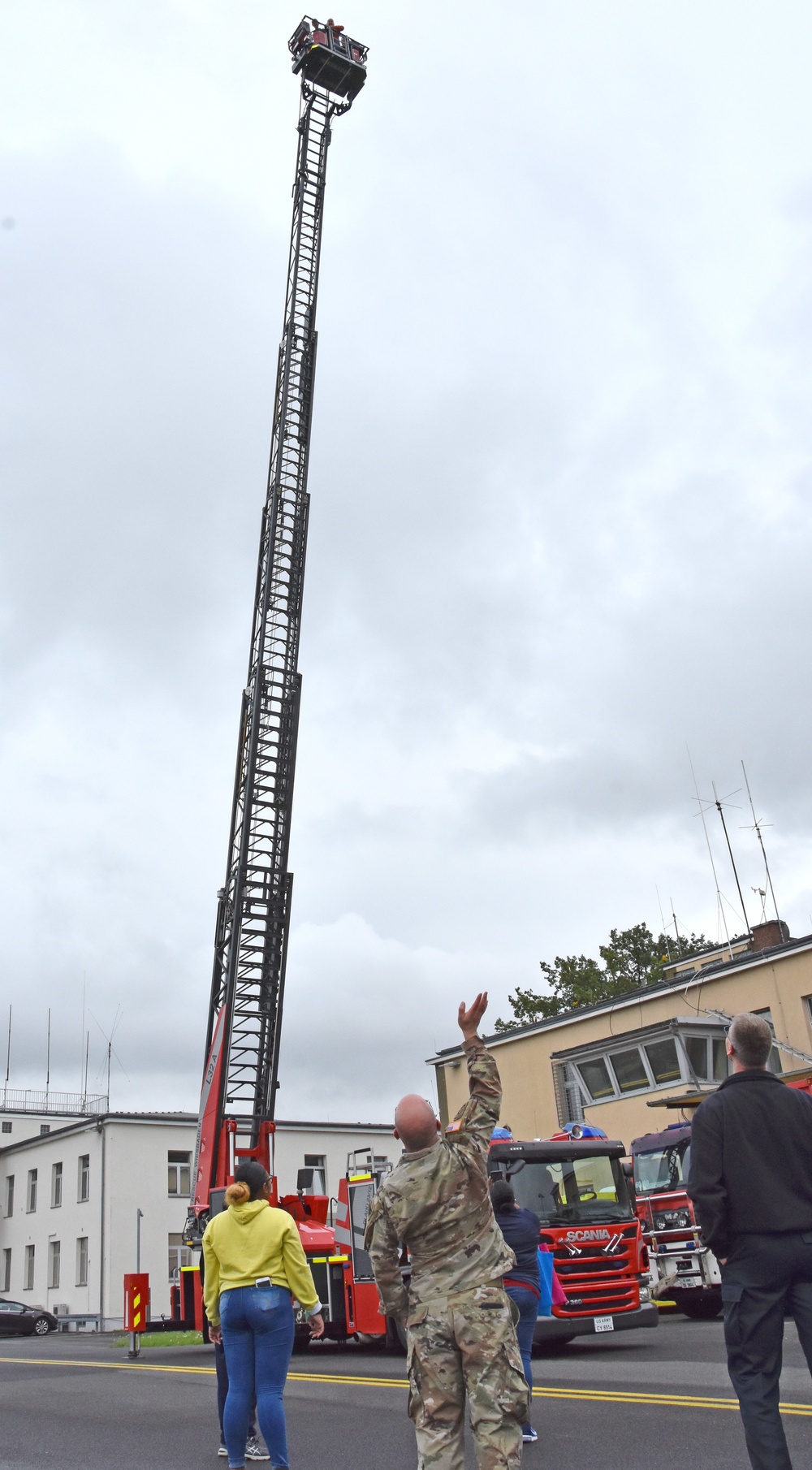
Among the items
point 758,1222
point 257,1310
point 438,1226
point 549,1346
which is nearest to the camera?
point 758,1222

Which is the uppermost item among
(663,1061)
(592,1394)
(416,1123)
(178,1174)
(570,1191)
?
(178,1174)

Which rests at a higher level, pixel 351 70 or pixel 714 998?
pixel 351 70

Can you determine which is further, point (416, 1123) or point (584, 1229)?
point (584, 1229)

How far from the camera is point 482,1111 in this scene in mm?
4918

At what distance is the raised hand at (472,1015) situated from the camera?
5.08 metres

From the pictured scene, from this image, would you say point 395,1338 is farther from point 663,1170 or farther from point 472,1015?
point 472,1015

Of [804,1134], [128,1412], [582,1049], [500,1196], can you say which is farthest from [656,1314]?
[582,1049]

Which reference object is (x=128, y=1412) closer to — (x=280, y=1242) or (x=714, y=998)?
(x=280, y=1242)

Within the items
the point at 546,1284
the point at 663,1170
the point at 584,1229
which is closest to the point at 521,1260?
the point at 546,1284

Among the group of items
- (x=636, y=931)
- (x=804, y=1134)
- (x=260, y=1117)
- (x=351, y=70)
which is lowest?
(x=804, y=1134)

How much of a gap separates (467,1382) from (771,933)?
96.0 ft

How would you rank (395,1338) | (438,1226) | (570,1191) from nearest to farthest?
(438,1226) < (570,1191) < (395,1338)

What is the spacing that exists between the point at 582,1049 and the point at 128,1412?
66.7ft

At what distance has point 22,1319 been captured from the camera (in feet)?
119
